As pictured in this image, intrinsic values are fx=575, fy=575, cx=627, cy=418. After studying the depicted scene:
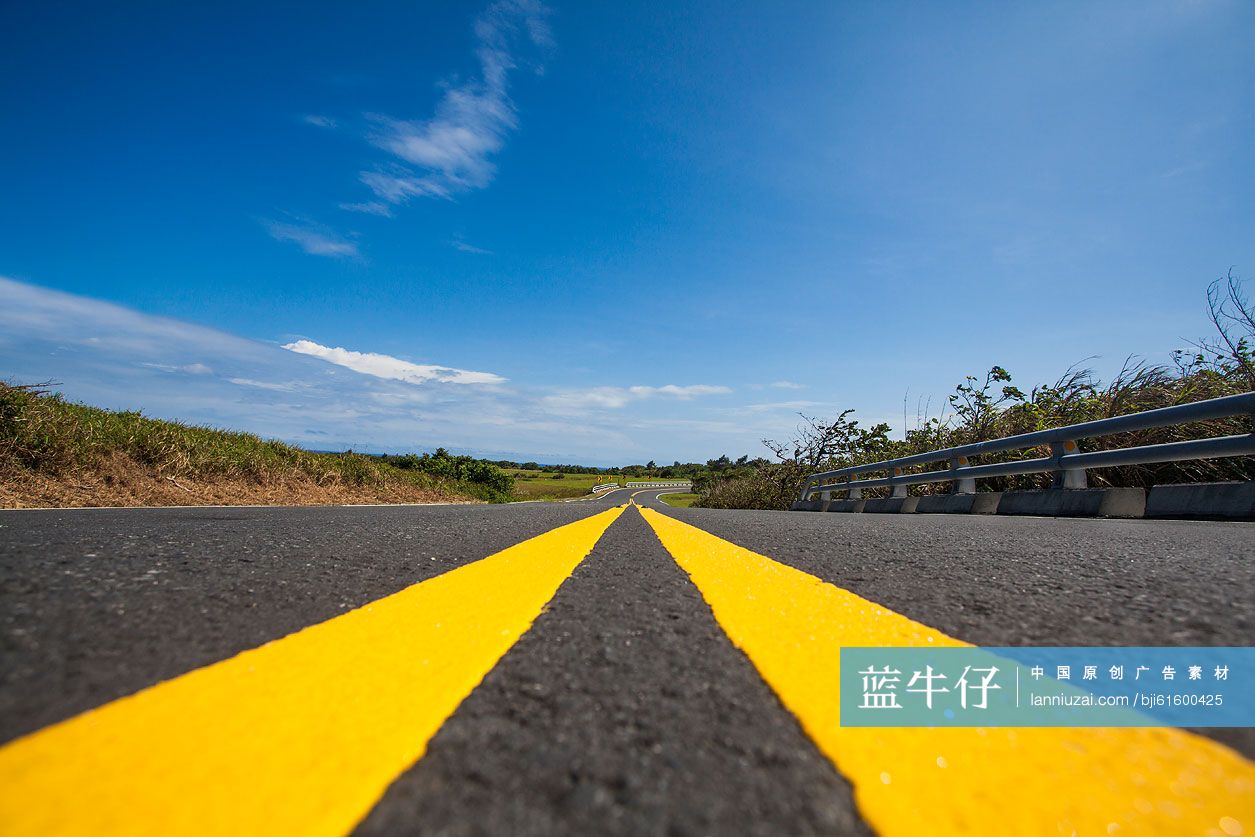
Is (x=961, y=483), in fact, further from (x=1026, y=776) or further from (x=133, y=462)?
(x=133, y=462)

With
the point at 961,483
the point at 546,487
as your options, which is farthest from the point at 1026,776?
the point at 546,487

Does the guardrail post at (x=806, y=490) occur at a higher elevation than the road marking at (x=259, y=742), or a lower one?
higher

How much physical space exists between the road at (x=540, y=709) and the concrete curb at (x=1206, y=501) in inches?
123

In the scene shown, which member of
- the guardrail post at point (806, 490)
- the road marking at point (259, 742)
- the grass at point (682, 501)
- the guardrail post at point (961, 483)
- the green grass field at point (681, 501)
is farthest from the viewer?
the green grass field at point (681, 501)

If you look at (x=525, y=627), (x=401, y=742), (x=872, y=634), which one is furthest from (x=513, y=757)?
(x=872, y=634)

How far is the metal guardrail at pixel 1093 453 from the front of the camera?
425cm

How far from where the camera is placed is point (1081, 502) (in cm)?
560

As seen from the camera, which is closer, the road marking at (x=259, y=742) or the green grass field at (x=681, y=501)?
the road marking at (x=259, y=742)

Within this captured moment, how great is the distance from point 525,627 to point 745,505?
53.0ft

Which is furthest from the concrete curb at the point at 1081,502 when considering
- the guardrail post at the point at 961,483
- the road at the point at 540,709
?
the road at the point at 540,709

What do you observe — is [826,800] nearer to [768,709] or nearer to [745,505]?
[768,709]

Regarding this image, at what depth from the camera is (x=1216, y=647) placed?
1.31m

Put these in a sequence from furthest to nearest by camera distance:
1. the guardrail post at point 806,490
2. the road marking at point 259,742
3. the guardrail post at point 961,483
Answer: the guardrail post at point 806,490 → the guardrail post at point 961,483 → the road marking at point 259,742

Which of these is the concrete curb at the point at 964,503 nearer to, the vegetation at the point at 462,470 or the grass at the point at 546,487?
the vegetation at the point at 462,470
